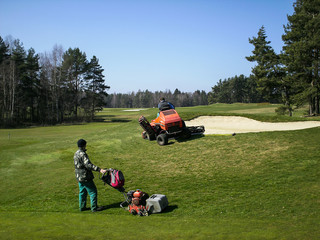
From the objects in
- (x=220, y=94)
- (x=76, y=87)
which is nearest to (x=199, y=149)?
(x=76, y=87)

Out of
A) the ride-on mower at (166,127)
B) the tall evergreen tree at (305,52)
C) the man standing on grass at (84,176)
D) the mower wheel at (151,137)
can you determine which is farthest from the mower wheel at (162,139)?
the tall evergreen tree at (305,52)

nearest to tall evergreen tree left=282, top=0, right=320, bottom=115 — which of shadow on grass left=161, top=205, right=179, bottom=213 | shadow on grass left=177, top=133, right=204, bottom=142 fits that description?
shadow on grass left=177, top=133, right=204, bottom=142

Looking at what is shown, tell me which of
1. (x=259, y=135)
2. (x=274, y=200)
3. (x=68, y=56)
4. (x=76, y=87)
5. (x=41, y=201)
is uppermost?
(x=68, y=56)

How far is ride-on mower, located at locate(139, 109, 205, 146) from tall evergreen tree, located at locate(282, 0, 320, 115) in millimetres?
26577

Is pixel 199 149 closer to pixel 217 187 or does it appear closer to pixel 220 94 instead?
pixel 217 187

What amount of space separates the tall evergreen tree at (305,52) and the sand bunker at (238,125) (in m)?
19.0

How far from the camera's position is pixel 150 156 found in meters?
14.5

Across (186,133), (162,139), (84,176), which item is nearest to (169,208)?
(84,176)

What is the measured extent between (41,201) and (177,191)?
4.76m

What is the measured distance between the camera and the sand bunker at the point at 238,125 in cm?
1786

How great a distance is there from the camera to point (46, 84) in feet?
212

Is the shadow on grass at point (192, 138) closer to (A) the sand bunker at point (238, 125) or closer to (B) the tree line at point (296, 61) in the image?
(A) the sand bunker at point (238, 125)

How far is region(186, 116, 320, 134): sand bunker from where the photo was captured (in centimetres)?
1786

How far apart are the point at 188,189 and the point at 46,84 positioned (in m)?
62.7
